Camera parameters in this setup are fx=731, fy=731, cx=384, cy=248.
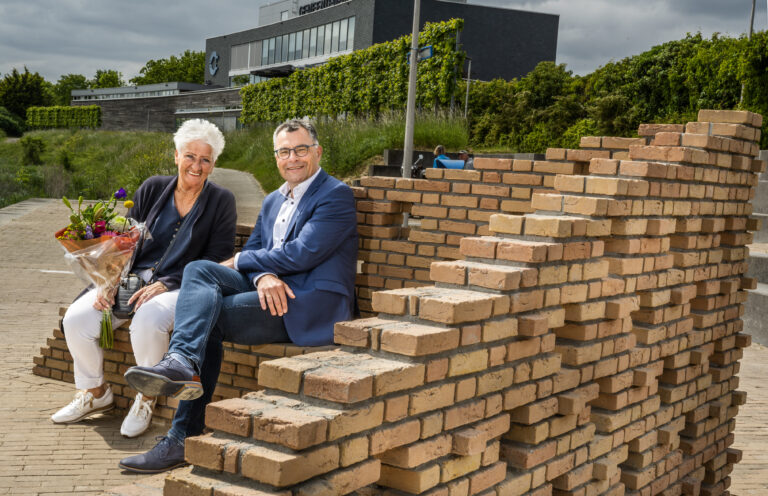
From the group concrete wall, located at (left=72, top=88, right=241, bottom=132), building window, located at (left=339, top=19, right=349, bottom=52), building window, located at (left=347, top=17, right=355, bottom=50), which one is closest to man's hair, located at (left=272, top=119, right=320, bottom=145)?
building window, located at (left=347, top=17, right=355, bottom=50)

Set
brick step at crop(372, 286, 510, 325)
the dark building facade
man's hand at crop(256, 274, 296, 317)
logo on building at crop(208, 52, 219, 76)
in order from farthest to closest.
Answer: logo on building at crop(208, 52, 219, 76) → the dark building facade → man's hand at crop(256, 274, 296, 317) → brick step at crop(372, 286, 510, 325)

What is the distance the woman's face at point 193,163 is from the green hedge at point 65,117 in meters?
74.1

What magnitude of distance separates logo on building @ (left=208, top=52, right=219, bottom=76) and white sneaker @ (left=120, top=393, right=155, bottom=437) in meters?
69.6

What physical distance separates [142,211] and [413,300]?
2827 mm

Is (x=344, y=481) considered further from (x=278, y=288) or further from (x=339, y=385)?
(x=278, y=288)

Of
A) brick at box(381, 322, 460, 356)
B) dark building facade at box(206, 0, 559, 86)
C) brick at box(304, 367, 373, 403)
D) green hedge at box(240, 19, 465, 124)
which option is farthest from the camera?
dark building facade at box(206, 0, 559, 86)

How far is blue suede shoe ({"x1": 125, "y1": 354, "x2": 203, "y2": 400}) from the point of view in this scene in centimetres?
310

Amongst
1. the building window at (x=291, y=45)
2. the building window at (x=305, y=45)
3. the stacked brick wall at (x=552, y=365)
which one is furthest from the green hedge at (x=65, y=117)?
the stacked brick wall at (x=552, y=365)

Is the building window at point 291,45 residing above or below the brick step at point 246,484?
above

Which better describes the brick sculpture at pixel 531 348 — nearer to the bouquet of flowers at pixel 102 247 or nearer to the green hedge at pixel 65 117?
the bouquet of flowers at pixel 102 247

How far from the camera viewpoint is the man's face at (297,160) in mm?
4309

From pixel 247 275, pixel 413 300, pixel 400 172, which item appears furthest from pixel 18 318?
pixel 400 172

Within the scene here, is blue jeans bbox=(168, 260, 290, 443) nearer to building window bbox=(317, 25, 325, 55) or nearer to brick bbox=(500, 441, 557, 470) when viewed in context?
brick bbox=(500, 441, 557, 470)

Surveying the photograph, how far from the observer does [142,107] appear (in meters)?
67.5
